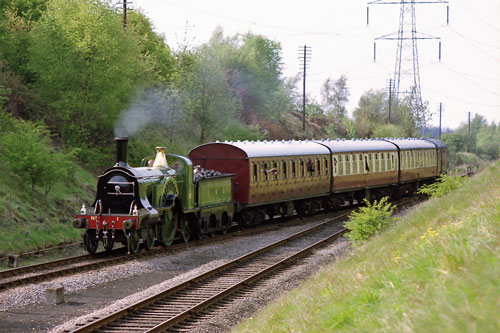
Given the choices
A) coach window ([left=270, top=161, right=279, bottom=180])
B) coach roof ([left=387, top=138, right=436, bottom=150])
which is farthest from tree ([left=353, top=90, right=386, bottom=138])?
coach window ([left=270, top=161, right=279, bottom=180])

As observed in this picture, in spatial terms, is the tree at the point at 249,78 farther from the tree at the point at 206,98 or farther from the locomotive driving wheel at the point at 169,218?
the locomotive driving wheel at the point at 169,218

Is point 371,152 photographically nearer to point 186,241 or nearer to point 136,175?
point 186,241

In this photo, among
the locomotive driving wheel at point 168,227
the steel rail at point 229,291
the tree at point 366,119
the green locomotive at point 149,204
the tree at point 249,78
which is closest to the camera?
the steel rail at point 229,291

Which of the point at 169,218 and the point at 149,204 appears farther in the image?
the point at 169,218

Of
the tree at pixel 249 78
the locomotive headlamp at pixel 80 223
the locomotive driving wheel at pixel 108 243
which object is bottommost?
the locomotive driving wheel at pixel 108 243

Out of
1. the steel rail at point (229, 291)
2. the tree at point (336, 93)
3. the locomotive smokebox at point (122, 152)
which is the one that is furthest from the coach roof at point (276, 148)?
the tree at point (336, 93)

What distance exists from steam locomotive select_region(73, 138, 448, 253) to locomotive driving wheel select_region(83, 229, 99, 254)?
29 mm

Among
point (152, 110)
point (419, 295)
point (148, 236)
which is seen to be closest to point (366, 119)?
point (152, 110)

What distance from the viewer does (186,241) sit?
66.9 ft

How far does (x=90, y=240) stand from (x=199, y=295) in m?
6.07

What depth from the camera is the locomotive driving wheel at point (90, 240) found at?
59.1 ft

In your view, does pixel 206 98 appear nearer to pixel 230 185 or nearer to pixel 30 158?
pixel 230 185

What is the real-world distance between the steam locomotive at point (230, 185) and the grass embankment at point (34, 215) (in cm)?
387

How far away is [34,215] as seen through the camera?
23750 mm
